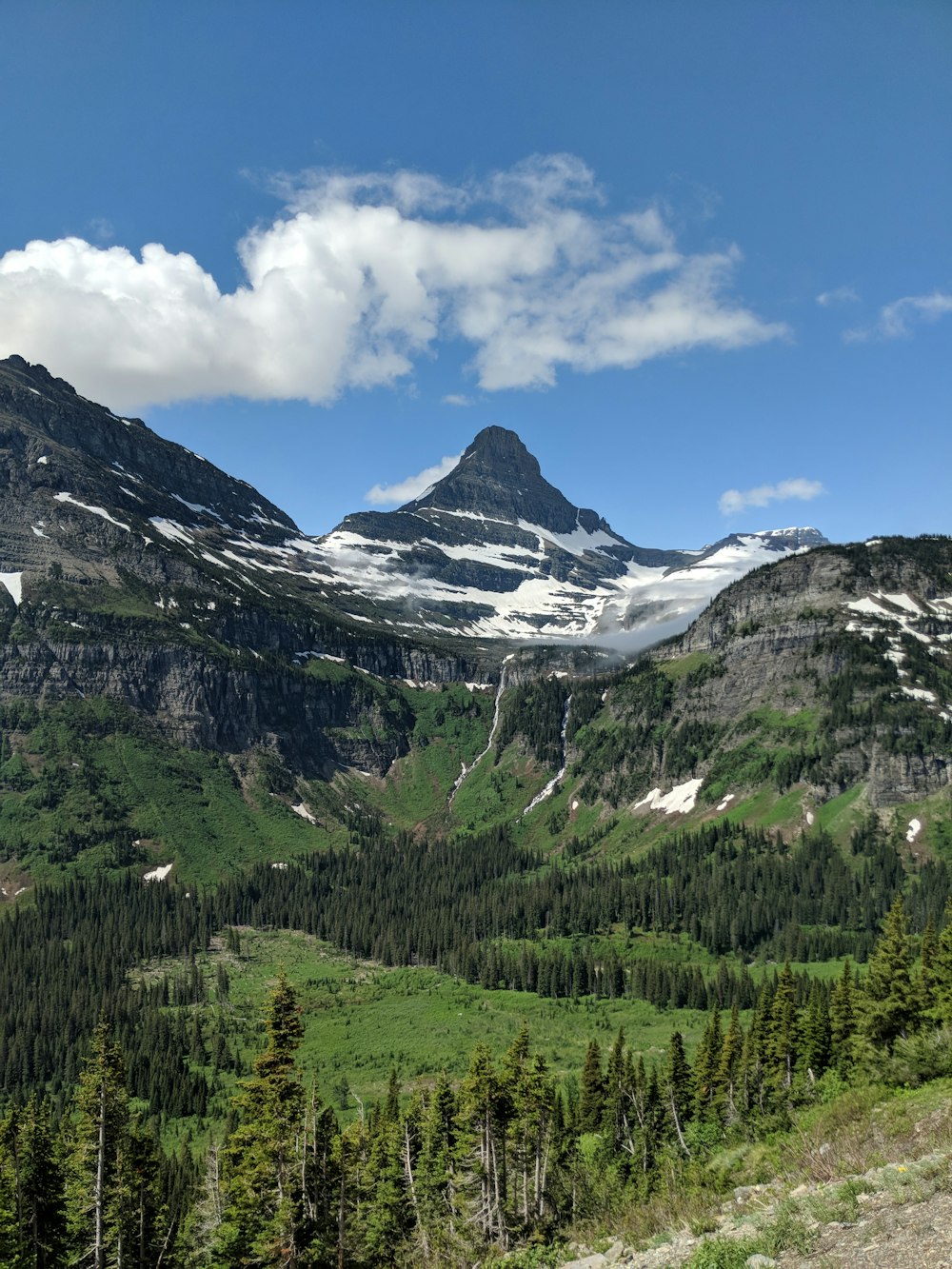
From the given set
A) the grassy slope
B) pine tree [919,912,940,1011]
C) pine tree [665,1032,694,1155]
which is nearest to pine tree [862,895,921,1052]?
pine tree [919,912,940,1011]

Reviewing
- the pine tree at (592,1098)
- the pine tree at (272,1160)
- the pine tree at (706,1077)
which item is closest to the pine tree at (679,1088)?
the pine tree at (706,1077)

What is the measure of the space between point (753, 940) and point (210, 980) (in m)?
111

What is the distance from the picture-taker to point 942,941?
222 ft

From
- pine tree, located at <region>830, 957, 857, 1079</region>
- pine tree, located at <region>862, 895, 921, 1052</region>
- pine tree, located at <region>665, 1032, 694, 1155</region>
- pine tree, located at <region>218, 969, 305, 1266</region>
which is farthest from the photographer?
pine tree, located at <region>665, 1032, 694, 1155</region>

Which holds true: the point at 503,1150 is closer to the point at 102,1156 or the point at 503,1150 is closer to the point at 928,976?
the point at 102,1156

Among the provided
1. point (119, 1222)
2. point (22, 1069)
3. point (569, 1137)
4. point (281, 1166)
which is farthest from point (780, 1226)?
point (22, 1069)

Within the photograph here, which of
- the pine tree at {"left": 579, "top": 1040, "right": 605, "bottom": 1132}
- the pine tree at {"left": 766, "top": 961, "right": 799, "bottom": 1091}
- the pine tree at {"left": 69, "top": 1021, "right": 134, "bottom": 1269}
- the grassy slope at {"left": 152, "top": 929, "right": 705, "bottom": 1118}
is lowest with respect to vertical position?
the grassy slope at {"left": 152, "top": 929, "right": 705, "bottom": 1118}

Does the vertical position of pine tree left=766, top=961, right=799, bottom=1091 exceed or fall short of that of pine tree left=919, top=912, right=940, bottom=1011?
it falls short

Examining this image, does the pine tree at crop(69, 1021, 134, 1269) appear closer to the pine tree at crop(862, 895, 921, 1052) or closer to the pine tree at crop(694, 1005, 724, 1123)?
the pine tree at crop(862, 895, 921, 1052)

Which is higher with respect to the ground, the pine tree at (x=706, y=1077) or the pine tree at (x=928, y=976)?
the pine tree at (x=928, y=976)

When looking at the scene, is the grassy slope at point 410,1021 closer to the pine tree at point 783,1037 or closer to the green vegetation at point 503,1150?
the green vegetation at point 503,1150

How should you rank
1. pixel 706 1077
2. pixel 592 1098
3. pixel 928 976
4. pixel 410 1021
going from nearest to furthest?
pixel 928 976 → pixel 706 1077 → pixel 592 1098 → pixel 410 1021

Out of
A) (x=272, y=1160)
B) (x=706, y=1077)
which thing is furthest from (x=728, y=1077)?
(x=272, y=1160)

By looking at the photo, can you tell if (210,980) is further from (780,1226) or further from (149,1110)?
(780,1226)
